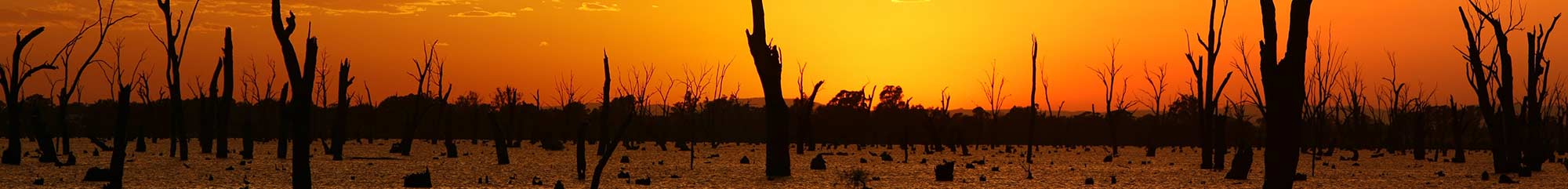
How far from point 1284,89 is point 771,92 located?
53.2ft

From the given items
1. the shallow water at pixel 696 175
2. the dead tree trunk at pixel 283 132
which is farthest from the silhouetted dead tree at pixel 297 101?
the dead tree trunk at pixel 283 132

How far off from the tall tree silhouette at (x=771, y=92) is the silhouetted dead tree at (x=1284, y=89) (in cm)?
1471

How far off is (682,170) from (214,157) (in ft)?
46.9

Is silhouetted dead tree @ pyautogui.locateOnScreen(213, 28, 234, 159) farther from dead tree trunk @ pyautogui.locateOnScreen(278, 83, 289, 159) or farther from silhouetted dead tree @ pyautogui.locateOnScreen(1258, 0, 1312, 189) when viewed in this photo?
silhouetted dead tree @ pyautogui.locateOnScreen(1258, 0, 1312, 189)

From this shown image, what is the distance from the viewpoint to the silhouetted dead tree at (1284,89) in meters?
14.6

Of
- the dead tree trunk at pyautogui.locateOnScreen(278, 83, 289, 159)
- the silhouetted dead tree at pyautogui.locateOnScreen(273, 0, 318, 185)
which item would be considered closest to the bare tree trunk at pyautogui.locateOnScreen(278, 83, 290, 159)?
the dead tree trunk at pyautogui.locateOnScreen(278, 83, 289, 159)

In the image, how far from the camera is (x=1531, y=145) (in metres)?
33.9

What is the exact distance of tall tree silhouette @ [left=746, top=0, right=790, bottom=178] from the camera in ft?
97.8

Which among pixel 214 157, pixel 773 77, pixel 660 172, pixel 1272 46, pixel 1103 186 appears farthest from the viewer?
pixel 214 157

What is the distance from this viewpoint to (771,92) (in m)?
30.1

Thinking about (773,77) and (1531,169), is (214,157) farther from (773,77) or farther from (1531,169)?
(1531,169)

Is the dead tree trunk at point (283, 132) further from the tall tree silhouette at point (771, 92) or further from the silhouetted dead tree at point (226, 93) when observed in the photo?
the tall tree silhouette at point (771, 92)

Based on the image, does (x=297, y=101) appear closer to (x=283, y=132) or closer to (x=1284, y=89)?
(x=1284, y=89)

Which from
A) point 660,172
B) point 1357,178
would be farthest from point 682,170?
point 1357,178
